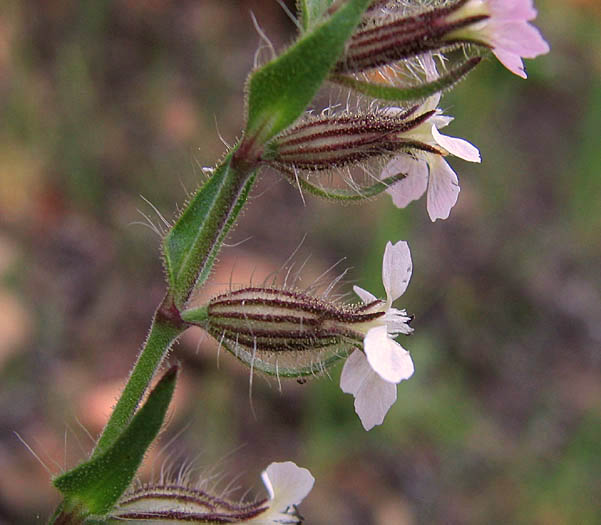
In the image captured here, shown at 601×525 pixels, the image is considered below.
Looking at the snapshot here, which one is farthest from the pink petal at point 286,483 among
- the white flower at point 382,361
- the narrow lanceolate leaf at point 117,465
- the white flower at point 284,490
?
the narrow lanceolate leaf at point 117,465

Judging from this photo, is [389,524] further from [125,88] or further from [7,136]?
[125,88]

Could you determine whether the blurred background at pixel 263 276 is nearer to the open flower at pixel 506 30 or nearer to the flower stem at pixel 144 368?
the flower stem at pixel 144 368

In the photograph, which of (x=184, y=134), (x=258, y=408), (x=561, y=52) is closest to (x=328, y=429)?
(x=258, y=408)

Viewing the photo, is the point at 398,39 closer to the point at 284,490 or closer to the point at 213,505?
the point at 284,490

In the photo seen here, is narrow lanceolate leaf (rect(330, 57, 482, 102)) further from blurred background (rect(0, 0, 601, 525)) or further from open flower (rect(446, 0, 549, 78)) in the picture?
blurred background (rect(0, 0, 601, 525))

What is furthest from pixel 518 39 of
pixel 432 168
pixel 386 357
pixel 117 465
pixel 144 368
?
pixel 117 465

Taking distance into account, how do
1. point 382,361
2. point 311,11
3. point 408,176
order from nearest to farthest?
point 382,361, point 311,11, point 408,176
